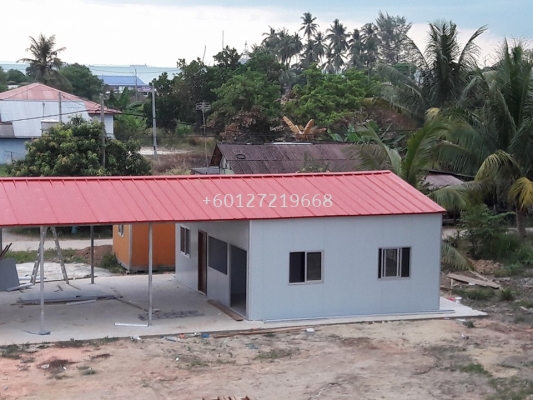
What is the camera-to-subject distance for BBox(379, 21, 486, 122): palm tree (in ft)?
107

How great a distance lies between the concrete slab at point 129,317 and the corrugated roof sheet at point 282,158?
12.0 m

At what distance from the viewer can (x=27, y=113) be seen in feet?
183

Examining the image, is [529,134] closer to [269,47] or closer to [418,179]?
[418,179]

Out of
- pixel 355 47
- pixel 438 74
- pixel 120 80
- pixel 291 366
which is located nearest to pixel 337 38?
pixel 355 47

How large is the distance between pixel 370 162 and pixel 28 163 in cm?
1452

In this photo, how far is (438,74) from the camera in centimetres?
3272

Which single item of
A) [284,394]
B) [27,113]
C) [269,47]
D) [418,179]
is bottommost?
[284,394]

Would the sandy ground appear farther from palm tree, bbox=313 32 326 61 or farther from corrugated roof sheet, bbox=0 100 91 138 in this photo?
Result: palm tree, bbox=313 32 326 61

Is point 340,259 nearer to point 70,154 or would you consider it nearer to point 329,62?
point 70,154

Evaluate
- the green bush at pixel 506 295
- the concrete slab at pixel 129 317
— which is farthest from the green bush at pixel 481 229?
the concrete slab at pixel 129 317

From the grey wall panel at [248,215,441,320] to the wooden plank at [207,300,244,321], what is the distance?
1.12 ft

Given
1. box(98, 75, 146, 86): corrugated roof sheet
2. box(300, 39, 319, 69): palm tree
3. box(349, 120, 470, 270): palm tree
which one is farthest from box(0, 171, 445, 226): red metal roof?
box(98, 75, 146, 86): corrugated roof sheet

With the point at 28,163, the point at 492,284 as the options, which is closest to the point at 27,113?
the point at 28,163

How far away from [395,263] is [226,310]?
4007 mm
